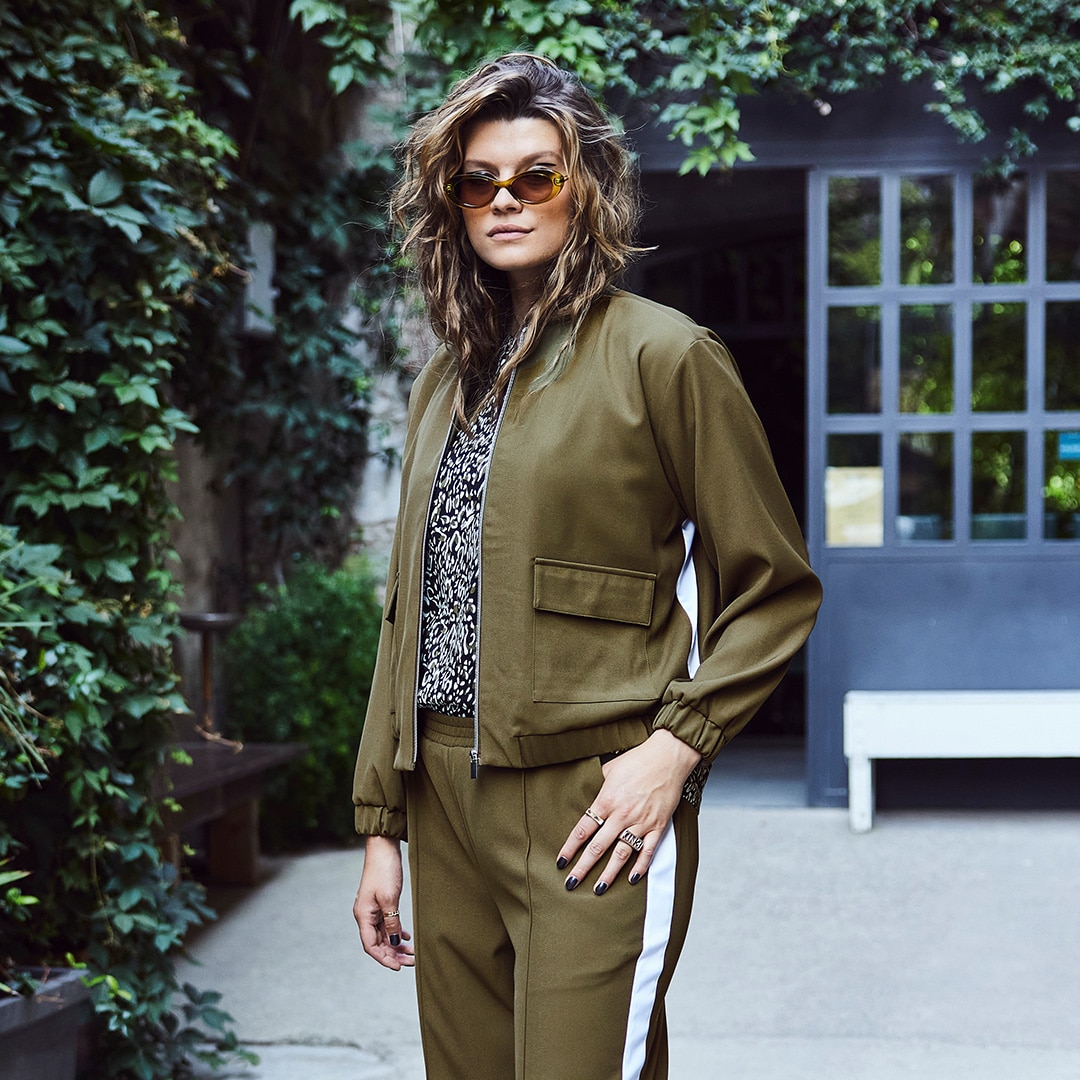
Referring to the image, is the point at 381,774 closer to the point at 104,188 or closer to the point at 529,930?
the point at 529,930

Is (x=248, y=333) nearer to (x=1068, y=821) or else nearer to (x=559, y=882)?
(x=1068, y=821)

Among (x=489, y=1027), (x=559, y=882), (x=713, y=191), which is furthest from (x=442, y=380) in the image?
(x=713, y=191)

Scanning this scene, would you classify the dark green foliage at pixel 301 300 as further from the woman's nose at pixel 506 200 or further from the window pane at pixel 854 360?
the woman's nose at pixel 506 200

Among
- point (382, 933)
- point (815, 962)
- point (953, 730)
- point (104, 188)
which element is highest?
point (104, 188)

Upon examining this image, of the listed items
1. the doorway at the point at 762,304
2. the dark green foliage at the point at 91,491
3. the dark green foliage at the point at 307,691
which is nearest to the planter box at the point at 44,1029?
the dark green foliage at the point at 91,491

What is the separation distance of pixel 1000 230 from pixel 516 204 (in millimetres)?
4623

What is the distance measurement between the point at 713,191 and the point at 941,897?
3.47 metres

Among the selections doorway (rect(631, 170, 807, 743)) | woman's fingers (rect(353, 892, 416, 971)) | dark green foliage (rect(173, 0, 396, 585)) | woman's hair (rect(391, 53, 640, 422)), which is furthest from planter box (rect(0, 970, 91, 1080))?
doorway (rect(631, 170, 807, 743))

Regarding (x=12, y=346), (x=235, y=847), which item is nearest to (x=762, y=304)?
(x=235, y=847)

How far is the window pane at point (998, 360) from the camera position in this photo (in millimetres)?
5598

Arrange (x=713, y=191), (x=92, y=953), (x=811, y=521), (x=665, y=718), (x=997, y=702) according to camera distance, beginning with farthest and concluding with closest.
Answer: (x=713, y=191) < (x=811, y=521) < (x=997, y=702) < (x=92, y=953) < (x=665, y=718)

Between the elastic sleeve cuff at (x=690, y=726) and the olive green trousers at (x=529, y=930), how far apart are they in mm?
94

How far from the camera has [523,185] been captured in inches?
58.6

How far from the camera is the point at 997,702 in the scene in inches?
207
